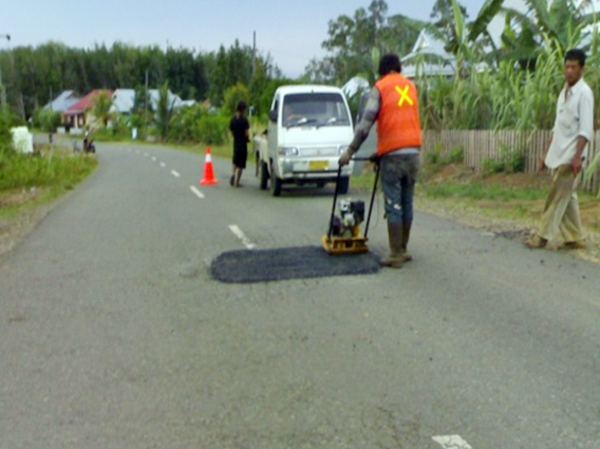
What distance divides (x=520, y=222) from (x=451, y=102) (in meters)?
10.4

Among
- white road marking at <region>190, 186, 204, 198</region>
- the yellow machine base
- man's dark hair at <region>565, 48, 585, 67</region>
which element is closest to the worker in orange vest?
the yellow machine base

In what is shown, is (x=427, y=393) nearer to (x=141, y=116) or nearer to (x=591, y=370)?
(x=591, y=370)

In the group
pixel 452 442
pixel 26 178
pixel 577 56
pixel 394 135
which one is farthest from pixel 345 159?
pixel 26 178

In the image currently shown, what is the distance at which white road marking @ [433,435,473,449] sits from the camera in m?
4.28

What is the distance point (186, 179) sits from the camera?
2400cm

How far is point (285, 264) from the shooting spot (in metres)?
9.05

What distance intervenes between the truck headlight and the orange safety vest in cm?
823

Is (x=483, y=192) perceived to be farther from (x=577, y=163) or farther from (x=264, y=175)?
(x=577, y=163)

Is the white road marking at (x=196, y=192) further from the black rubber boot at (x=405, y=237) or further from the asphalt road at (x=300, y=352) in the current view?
the black rubber boot at (x=405, y=237)

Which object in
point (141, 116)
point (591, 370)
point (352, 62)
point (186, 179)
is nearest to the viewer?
point (591, 370)

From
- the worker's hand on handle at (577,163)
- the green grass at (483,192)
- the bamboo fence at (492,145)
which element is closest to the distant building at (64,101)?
the bamboo fence at (492,145)

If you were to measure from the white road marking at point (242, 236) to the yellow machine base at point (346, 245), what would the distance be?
147cm

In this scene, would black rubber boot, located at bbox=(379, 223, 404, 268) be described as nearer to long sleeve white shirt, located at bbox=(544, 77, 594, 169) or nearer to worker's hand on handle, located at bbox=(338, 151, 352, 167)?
worker's hand on handle, located at bbox=(338, 151, 352, 167)

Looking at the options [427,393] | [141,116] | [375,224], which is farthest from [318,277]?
[141,116]
